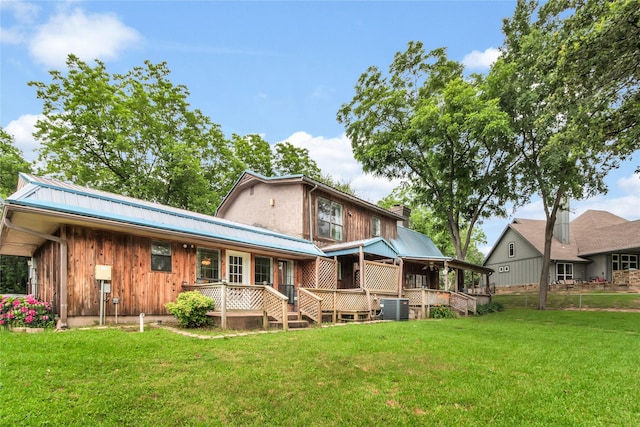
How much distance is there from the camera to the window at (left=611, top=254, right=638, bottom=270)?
93.2 ft

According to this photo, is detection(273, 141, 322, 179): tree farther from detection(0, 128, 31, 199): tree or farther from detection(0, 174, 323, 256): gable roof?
detection(0, 174, 323, 256): gable roof

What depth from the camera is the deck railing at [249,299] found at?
9.93 metres

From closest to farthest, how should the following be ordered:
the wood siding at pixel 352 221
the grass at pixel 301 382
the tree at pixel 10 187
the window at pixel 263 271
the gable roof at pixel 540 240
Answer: the grass at pixel 301 382
the window at pixel 263 271
the wood siding at pixel 352 221
the tree at pixel 10 187
the gable roof at pixel 540 240

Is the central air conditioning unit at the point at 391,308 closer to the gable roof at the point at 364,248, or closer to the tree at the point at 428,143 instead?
the gable roof at the point at 364,248

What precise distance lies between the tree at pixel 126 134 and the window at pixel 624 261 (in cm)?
3238

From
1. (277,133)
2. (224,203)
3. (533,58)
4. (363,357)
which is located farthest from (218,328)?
(277,133)

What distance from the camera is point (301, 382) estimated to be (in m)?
4.93

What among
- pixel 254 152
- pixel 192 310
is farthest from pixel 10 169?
pixel 192 310

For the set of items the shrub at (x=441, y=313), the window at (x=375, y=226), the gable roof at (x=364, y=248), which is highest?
the window at (x=375, y=226)

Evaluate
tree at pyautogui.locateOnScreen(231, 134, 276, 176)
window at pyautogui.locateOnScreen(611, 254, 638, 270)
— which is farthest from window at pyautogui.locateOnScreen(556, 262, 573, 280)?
tree at pyautogui.locateOnScreen(231, 134, 276, 176)

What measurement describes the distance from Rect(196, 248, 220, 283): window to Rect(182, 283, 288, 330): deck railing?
124cm

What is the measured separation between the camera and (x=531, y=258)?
3144 cm

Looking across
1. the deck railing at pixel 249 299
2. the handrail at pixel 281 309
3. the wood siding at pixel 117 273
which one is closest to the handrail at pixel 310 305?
the handrail at pixel 281 309

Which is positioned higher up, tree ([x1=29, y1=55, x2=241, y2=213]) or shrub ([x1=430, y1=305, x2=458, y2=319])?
tree ([x1=29, y1=55, x2=241, y2=213])
